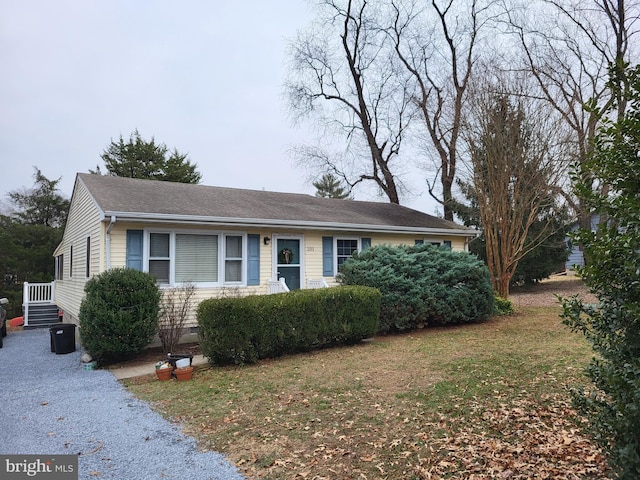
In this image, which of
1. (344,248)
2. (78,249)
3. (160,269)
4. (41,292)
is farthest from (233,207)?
(41,292)

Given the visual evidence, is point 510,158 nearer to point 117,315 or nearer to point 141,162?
point 117,315

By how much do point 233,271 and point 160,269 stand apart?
5.71ft

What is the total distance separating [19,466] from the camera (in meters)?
3.72

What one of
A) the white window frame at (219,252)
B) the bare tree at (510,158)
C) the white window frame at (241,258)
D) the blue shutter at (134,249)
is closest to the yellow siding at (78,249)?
the blue shutter at (134,249)

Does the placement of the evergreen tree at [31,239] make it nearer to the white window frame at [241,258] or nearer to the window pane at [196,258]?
the window pane at [196,258]

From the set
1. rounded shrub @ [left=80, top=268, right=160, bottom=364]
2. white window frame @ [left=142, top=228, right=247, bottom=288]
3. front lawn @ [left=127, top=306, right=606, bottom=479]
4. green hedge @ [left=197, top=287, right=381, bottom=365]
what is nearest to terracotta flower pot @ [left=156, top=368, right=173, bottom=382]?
front lawn @ [left=127, top=306, right=606, bottom=479]

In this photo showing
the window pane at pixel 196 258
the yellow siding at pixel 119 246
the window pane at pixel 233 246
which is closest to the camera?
the yellow siding at pixel 119 246

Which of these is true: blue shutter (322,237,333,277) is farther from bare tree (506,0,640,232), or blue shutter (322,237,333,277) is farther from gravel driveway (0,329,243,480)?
bare tree (506,0,640,232)

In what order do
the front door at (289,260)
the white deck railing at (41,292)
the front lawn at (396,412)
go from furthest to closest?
the white deck railing at (41,292) → the front door at (289,260) → the front lawn at (396,412)

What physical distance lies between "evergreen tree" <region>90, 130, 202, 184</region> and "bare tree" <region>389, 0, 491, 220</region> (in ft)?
50.2

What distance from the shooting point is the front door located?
1096cm

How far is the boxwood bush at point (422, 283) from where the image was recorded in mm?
9812

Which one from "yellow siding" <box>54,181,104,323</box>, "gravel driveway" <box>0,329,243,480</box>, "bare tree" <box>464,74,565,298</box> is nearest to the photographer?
"gravel driveway" <box>0,329,243,480</box>
